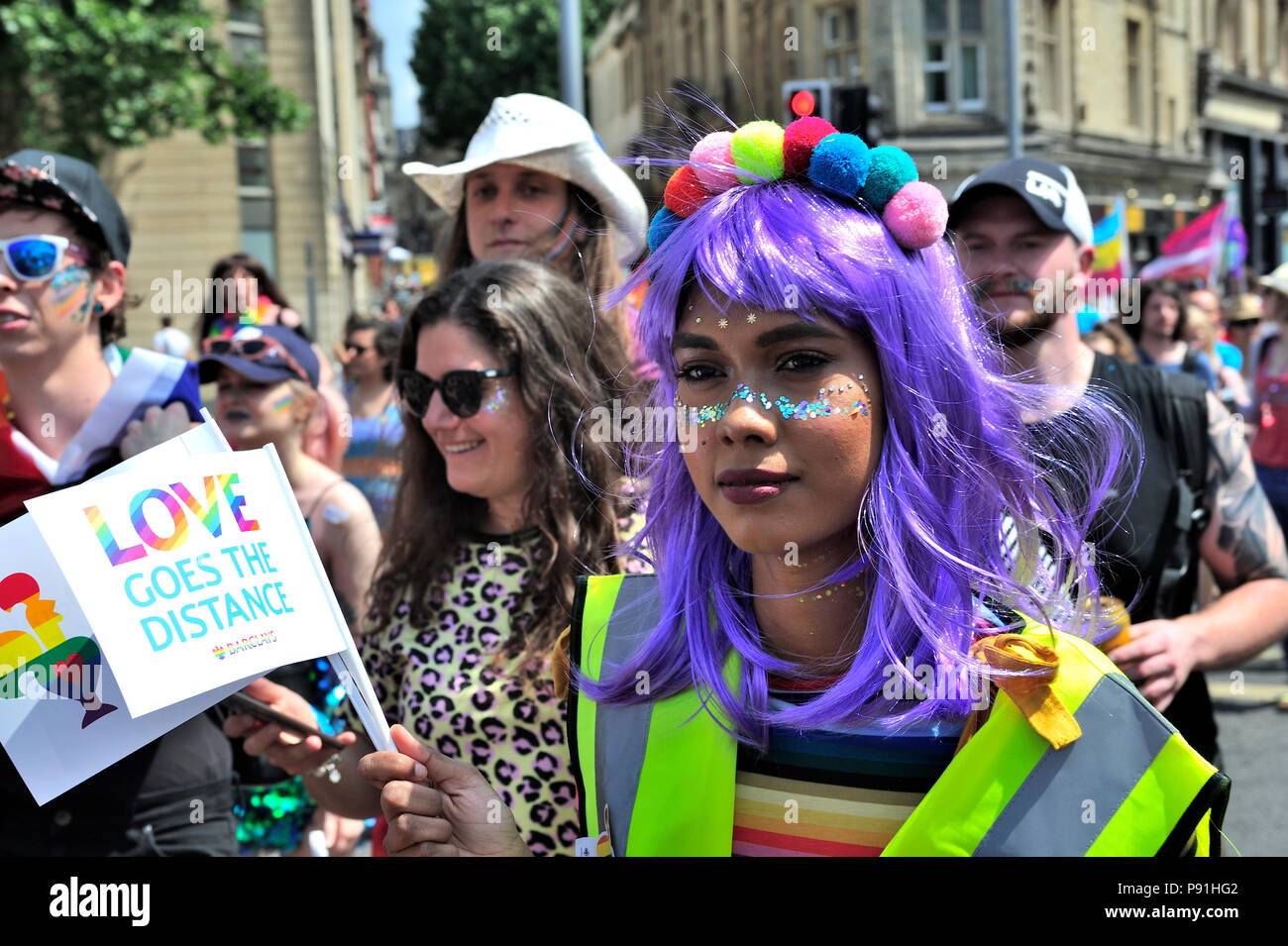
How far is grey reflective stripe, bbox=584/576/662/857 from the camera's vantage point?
1616mm

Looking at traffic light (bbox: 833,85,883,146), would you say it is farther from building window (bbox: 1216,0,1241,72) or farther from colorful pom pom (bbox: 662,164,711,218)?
building window (bbox: 1216,0,1241,72)

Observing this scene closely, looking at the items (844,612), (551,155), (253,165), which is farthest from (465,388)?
(253,165)

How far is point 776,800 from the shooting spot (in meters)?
1.58

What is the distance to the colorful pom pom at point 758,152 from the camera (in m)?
1.60

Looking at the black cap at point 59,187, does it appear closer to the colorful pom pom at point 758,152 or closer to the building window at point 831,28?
the colorful pom pom at point 758,152

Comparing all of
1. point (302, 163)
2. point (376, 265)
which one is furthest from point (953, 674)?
point (376, 265)

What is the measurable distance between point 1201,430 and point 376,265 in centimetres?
4412

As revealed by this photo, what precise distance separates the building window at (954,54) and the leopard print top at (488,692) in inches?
919

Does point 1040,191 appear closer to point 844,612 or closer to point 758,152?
point 758,152

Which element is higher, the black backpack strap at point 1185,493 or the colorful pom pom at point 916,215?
the colorful pom pom at point 916,215

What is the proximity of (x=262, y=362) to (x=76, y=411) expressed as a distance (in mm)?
1161

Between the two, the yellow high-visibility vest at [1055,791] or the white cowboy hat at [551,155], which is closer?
the yellow high-visibility vest at [1055,791]

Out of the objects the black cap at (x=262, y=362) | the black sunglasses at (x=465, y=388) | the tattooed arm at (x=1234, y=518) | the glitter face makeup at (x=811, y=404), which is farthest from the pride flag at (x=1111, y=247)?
the glitter face makeup at (x=811, y=404)

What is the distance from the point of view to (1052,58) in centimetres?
2509
